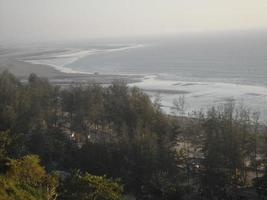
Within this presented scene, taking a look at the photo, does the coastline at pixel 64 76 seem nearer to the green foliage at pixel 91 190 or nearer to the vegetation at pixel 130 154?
the vegetation at pixel 130 154

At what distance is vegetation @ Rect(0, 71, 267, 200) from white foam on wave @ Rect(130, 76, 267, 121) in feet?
81.1

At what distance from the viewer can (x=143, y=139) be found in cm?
3838

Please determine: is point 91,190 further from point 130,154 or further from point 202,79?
point 202,79

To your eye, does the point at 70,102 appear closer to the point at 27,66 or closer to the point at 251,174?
the point at 251,174

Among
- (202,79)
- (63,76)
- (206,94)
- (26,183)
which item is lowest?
(63,76)

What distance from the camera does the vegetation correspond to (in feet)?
89.9

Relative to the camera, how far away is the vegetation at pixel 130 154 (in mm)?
27391

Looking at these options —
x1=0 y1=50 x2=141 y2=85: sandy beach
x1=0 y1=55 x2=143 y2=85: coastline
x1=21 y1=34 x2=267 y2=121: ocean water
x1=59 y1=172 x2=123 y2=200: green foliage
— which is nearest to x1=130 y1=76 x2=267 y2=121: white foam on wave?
x1=21 y1=34 x2=267 y2=121: ocean water

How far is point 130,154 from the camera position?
38812 mm

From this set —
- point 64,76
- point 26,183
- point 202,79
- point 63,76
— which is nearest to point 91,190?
point 26,183

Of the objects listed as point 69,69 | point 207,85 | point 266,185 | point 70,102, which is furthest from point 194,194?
point 69,69

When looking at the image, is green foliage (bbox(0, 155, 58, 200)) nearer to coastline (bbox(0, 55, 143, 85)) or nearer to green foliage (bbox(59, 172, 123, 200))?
green foliage (bbox(59, 172, 123, 200))

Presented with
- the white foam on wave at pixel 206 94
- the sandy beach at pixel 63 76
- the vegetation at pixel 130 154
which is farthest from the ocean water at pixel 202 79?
the vegetation at pixel 130 154

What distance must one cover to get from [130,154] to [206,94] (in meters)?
48.0
